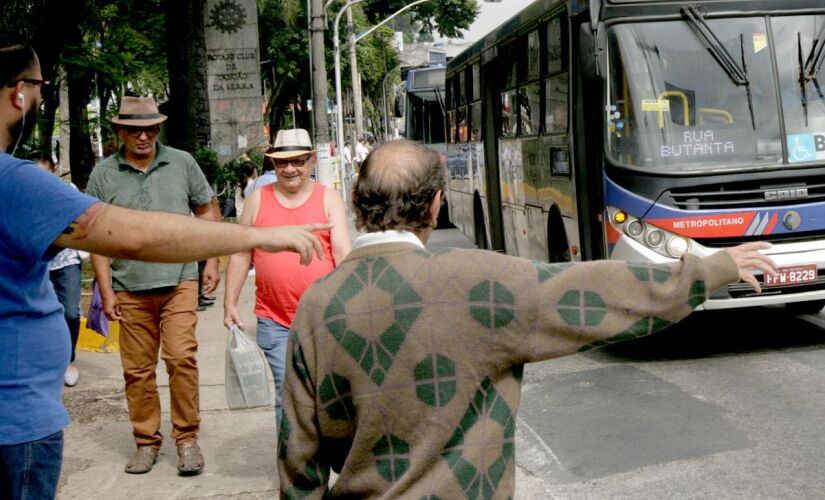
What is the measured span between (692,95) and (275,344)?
4.49m

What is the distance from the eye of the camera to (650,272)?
2.54m

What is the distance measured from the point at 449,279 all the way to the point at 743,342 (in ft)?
23.6

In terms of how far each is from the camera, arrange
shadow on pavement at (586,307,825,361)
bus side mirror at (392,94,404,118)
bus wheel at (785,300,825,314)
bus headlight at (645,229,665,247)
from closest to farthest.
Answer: bus headlight at (645,229,665,247), shadow on pavement at (586,307,825,361), bus wheel at (785,300,825,314), bus side mirror at (392,94,404,118)

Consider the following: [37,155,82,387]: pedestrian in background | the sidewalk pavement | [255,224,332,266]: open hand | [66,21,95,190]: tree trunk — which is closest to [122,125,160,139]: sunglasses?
the sidewalk pavement

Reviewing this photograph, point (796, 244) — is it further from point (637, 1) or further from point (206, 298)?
point (206, 298)

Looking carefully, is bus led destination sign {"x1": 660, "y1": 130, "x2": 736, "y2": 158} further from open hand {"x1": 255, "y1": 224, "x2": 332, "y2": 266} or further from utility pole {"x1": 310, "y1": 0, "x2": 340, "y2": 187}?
utility pole {"x1": 310, "y1": 0, "x2": 340, "y2": 187}

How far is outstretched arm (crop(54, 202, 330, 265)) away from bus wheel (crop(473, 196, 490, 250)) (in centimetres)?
1278

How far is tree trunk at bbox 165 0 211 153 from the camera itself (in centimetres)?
1391

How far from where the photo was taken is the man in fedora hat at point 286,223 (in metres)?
5.42

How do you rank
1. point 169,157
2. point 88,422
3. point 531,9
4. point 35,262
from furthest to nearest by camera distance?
point 531,9 → point 88,422 → point 169,157 → point 35,262

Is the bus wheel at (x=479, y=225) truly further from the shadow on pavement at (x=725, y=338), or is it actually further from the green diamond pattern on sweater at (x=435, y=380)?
the green diamond pattern on sweater at (x=435, y=380)

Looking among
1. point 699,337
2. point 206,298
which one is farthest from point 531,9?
point 206,298

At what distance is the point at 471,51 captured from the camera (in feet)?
50.4

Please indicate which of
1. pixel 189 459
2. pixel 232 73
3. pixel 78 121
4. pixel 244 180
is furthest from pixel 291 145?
pixel 244 180
